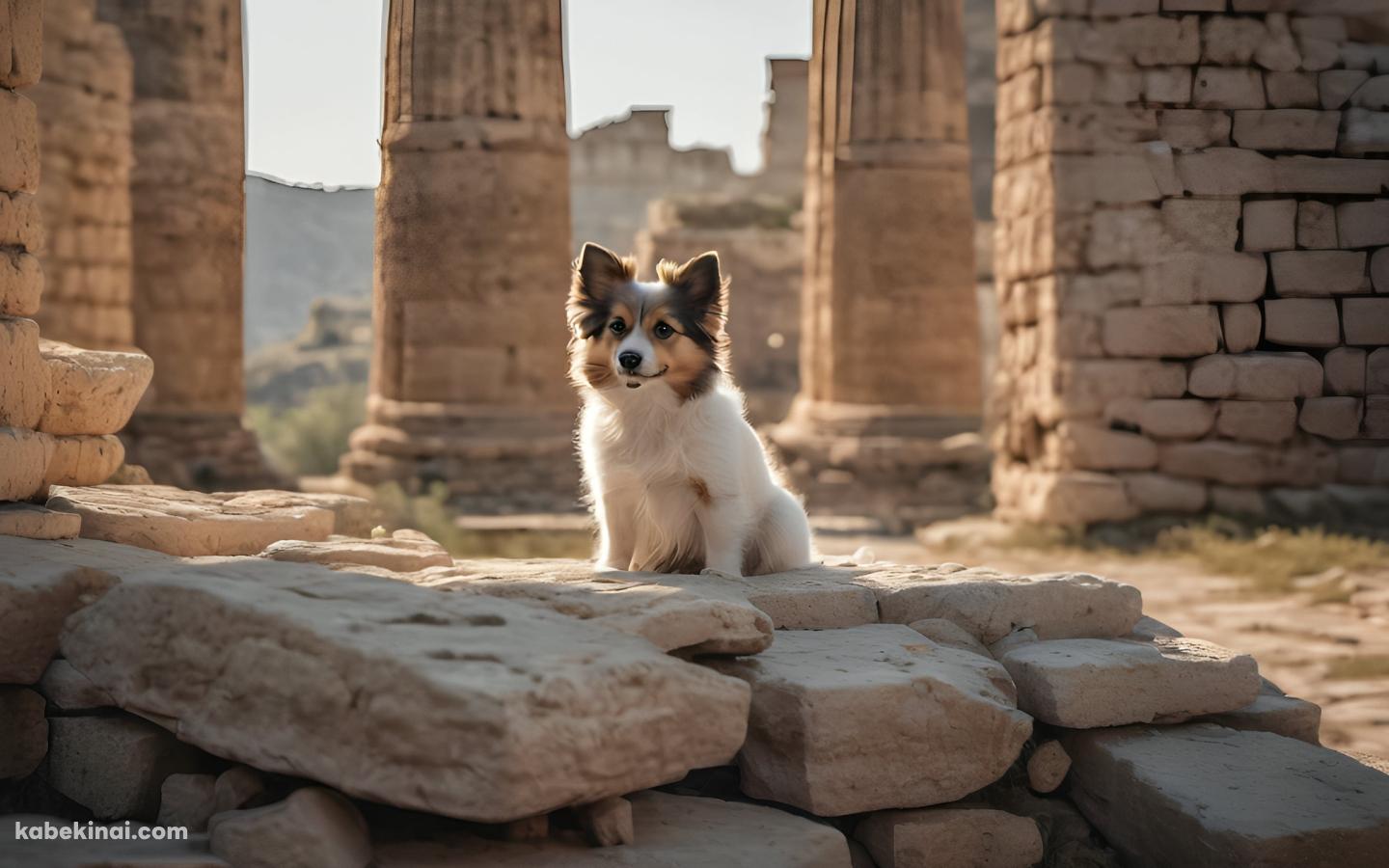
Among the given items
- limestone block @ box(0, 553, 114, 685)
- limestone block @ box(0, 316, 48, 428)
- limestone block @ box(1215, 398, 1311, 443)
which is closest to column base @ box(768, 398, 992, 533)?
limestone block @ box(1215, 398, 1311, 443)

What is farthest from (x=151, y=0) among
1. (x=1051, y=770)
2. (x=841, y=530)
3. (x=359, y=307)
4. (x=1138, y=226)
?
(x=359, y=307)

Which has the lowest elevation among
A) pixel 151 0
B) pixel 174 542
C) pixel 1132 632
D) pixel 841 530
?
pixel 841 530

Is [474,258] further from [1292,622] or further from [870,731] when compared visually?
[870,731]

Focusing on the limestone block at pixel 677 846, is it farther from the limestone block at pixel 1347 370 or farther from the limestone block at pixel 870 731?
the limestone block at pixel 1347 370

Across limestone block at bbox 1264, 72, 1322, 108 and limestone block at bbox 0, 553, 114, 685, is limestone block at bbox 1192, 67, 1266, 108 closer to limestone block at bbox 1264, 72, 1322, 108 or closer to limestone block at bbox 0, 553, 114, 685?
limestone block at bbox 1264, 72, 1322, 108

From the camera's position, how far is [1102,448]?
952 centimetres

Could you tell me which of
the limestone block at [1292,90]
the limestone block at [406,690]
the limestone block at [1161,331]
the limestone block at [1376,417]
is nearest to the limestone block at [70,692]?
the limestone block at [406,690]

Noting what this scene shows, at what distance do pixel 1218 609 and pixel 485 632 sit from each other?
523 centimetres

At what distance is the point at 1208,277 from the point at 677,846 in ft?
24.1

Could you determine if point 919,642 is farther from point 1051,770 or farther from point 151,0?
point 151,0

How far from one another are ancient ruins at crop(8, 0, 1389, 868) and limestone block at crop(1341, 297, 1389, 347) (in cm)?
3

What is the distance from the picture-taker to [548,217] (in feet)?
41.1

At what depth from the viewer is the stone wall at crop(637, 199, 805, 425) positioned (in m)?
21.7

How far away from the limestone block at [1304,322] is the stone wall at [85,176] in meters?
9.26
